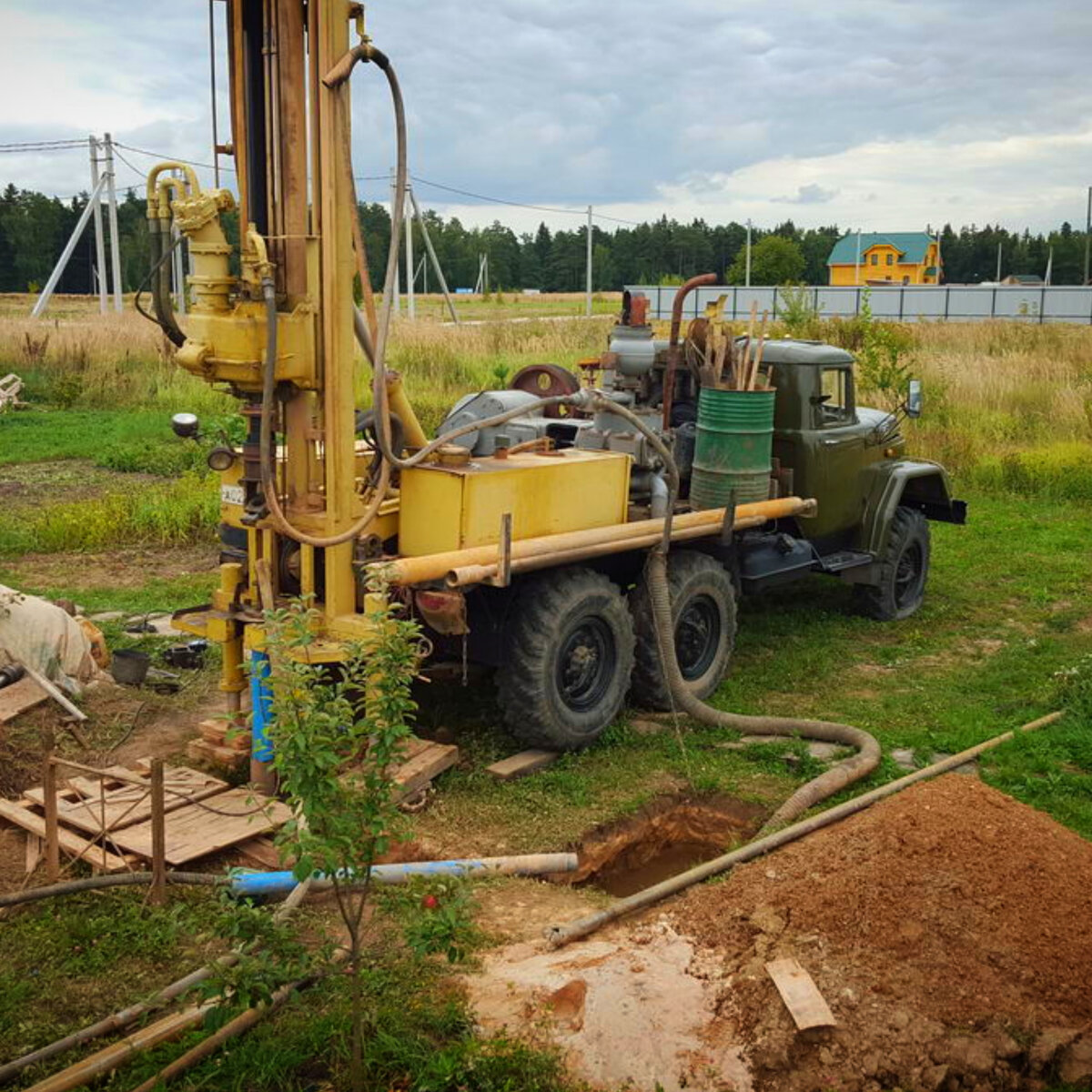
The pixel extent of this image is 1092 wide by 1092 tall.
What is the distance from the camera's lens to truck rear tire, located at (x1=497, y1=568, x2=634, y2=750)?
22.3 ft

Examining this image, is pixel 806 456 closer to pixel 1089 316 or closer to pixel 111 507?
pixel 111 507

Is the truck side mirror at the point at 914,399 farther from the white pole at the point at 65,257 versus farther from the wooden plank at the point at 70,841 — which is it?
the white pole at the point at 65,257

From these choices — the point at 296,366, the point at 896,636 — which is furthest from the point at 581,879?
the point at 896,636

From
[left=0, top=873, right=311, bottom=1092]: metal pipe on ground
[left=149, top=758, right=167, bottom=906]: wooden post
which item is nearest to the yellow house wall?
[left=149, top=758, right=167, bottom=906]: wooden post

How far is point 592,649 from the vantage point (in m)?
7.22

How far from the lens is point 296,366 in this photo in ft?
20.4

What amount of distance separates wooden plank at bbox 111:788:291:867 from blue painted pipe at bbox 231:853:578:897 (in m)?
0.36

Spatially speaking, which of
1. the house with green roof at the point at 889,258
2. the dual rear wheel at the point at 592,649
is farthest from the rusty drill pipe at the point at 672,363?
the house with green roof at the point at 889,258

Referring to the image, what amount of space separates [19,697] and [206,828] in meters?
2.06

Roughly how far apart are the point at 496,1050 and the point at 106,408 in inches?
814

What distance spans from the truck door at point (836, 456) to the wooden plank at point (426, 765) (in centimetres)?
407

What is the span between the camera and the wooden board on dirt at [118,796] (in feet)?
19.0

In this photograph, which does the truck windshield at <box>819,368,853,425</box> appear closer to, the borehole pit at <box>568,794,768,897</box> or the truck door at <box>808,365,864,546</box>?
the truck door at <box>808,365,864,546</box>

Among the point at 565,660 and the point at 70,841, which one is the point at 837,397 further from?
the point at 70,841
